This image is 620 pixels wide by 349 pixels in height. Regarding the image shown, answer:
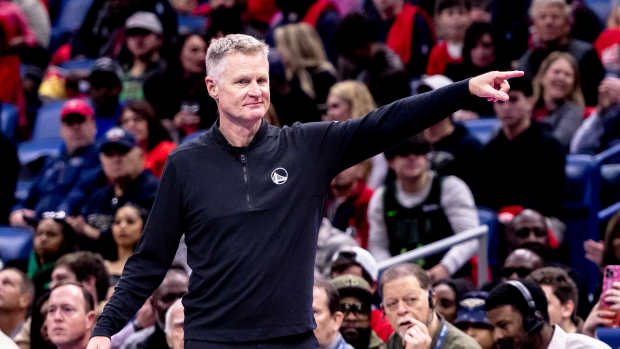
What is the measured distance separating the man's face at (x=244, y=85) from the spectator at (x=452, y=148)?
405 cm

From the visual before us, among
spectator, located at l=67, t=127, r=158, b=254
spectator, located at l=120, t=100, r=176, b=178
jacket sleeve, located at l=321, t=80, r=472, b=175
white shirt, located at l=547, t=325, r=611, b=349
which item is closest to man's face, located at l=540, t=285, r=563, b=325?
white shirt, located at l=547, t=325, r=611, b=349

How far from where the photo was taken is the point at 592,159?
7.39 metres

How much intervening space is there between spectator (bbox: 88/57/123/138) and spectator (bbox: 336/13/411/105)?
1.79 metres

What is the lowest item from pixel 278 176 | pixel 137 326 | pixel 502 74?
pixel 137 326

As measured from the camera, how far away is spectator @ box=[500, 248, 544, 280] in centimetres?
617

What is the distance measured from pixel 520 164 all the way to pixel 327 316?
2.37 meters

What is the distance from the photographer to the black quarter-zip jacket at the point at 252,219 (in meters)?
3.29

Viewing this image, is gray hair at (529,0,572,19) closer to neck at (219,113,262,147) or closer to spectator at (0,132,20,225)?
spectator at (0,132,20,225)

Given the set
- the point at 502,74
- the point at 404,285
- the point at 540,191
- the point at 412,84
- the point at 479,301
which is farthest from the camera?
the point at 412,84

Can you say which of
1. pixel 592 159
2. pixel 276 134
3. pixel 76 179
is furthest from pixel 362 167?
pixel 276 134

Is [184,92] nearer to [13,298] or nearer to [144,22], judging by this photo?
[144,22]

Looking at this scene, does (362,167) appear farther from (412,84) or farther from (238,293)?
(238,293)

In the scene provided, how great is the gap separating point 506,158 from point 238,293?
4.31 m

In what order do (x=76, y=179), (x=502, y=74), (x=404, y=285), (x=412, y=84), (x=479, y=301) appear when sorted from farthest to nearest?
(x=412, y=84)
(x=76, y=179)
(x=479, y=301)
(x=404, y=285)
(x=502, y=74)
